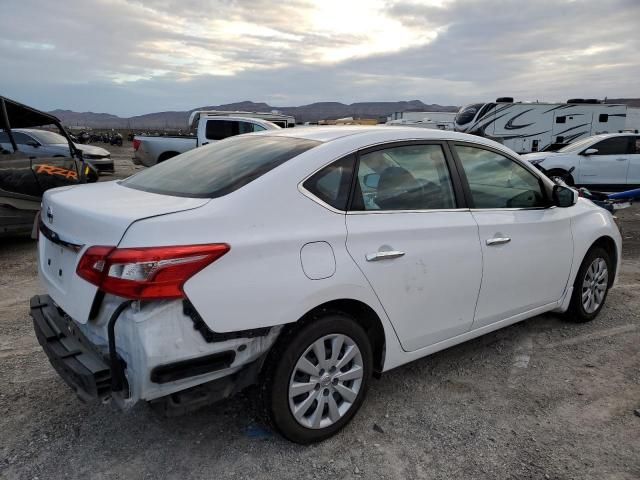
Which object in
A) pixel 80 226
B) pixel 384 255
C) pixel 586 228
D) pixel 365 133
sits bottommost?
pixel 586 228

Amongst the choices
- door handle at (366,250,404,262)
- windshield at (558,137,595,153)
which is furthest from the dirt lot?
windshield at (558,137,595,153)

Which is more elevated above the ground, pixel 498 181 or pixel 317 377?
pixel 498 181

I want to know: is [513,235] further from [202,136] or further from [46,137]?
[46,137]

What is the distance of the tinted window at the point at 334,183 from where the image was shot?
266 centimetres

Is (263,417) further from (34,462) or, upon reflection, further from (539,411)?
(539,411)

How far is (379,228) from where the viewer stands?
9.12 feet

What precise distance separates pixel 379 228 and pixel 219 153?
1.15m

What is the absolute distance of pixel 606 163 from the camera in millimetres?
12141

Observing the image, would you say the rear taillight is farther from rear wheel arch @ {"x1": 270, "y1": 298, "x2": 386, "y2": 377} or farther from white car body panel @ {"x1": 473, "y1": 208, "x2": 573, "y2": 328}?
white car body panel @ {"x1": 473, "y1": 208, "x2": 573, "y2": 328}

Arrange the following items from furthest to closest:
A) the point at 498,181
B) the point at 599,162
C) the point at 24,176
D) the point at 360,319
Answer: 1. the point at 599,162
2. the point at 24,176
3. the point at 498,181
4. the point at 360,319

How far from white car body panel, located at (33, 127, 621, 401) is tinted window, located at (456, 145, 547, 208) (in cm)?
10

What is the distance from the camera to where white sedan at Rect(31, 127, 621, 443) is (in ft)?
7.22

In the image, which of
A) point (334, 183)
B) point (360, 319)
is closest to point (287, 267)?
point (334, 183)

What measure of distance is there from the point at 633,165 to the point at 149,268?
1332 cm
